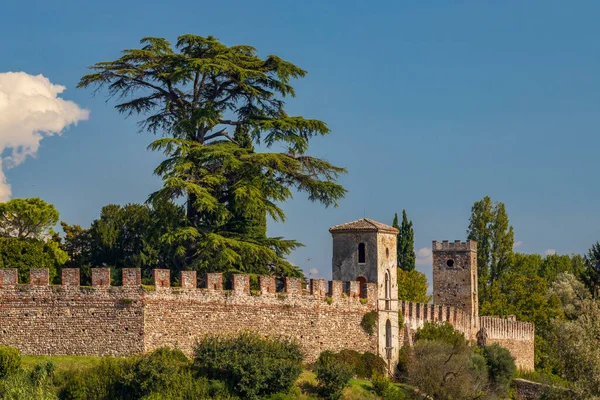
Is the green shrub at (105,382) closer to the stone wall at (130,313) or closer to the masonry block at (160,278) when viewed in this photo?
the stone wall at (130,313)

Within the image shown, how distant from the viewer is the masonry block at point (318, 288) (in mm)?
41125

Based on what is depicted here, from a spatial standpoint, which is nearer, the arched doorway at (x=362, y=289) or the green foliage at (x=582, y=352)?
Result: the green foliage at (x=582, y=352)

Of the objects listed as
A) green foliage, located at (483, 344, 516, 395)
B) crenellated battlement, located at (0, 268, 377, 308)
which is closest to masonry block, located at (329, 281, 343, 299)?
crenellated battlement, located at (0, 268, 377, 308)

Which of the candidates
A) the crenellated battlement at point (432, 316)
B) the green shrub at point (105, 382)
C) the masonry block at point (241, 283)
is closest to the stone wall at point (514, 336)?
the crenellated battlement at point (432, 316)

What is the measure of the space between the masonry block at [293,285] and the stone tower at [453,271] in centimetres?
Answer: 2177

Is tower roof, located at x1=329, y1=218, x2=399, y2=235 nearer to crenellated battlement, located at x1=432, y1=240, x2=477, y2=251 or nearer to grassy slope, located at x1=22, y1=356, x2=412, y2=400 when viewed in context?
grassy slope, located at x1=22, y1=356, x2=412, y2=400

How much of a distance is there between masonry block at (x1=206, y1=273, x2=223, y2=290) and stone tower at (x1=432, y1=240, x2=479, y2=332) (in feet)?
82.4

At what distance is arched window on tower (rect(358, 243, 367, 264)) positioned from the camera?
44219 millimetres

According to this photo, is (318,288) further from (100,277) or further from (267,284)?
(100,277)

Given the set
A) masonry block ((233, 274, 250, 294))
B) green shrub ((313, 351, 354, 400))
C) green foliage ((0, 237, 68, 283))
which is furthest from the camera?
green foliage ((0, 237, 68, 283))

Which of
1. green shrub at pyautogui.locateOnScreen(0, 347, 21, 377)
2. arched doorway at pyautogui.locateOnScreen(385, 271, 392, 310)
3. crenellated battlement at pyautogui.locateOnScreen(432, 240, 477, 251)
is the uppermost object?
crenellated battlement at pyautogui.locateOnScreen(432, 240, 477, 251)

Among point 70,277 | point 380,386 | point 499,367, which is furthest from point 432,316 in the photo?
point 70,277

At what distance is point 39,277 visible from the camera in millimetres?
34969

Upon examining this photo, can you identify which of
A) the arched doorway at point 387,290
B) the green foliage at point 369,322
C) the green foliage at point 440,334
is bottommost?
the green foliage at point 440,334
